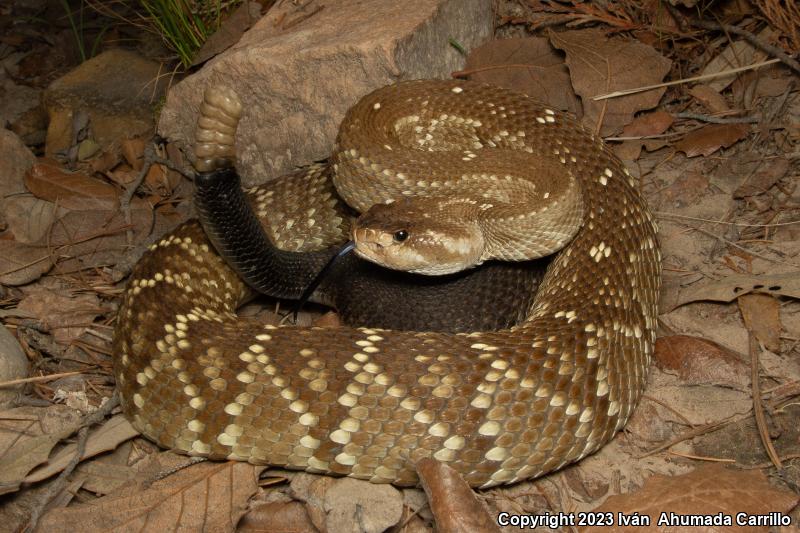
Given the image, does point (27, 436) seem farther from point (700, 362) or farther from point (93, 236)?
point (700, 362)

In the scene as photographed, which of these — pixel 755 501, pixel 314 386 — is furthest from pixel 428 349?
pixel 755 501

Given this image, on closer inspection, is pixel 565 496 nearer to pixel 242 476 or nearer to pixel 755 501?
pixel 755 501

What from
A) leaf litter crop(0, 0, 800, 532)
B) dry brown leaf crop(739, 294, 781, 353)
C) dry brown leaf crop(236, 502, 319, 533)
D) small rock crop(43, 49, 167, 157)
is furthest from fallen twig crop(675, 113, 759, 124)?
small rock crop(43, 49, 167, 157)

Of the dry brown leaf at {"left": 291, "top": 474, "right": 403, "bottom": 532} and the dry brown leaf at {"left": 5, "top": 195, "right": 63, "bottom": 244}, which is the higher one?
the dry brown leaf at {"left": 5, "top": 195, "right": 63, "bottom": 244}

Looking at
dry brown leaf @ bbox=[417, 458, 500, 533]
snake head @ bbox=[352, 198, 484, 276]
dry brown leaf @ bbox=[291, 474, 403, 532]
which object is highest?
snake head @ bbox=[352, 198, 484, 276]

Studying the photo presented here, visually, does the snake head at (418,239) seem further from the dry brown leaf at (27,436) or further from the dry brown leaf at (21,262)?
the dry brown leaf at (21,262)

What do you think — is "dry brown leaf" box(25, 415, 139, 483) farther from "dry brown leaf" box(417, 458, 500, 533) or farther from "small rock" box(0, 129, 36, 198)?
"small rock" box(0, 129, 36, 198)

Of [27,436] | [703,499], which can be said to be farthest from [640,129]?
[27,436]

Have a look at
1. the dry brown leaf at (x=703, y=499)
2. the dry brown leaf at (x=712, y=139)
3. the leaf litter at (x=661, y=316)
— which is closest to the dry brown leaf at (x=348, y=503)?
the leaf litter at (x=661, y=316)

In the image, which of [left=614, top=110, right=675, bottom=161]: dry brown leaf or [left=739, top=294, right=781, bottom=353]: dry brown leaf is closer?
[left=739, top=294, right=781, bottom=353]: dry brown leaf

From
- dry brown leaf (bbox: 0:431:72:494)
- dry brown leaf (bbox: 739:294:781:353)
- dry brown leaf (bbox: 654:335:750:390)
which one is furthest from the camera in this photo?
dry brown leaf (bbox: 739:294:781:353)
